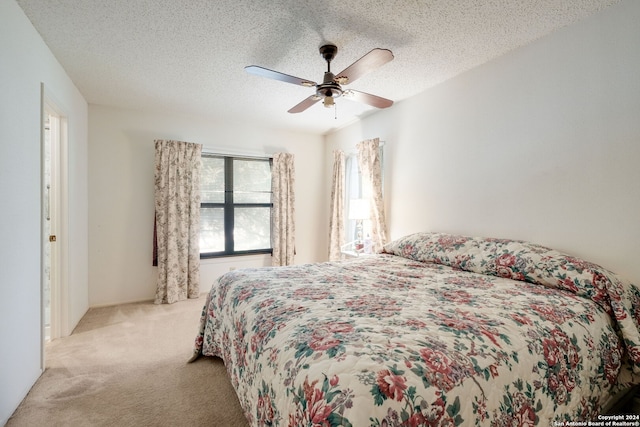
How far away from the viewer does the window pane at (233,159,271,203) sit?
4.25 m

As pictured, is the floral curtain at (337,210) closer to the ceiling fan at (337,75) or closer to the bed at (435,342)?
the ceiling fan at (337,75)

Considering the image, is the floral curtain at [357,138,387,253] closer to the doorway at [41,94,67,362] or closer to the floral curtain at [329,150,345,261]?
the floral curtain at [329,150,345,261]

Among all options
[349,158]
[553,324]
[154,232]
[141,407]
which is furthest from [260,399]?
[349,158]

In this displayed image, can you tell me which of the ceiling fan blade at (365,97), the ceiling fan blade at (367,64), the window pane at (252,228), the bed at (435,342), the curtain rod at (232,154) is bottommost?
the bed at (435,342)

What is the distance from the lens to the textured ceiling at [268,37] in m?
1.80

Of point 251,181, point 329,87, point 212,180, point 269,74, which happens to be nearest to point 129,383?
point 269,74

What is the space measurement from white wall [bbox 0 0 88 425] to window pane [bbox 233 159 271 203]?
2.17 meters

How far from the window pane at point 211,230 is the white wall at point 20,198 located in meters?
2.03

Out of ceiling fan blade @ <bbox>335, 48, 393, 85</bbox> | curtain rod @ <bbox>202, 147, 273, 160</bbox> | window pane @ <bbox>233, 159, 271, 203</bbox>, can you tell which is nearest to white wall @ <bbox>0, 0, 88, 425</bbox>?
curtain rod @ <bbox>202, 147, 273, 160</bbox>

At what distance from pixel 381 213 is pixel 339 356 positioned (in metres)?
2.72

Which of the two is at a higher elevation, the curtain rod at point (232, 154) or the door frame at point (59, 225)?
the curtain rod at point (232, 154)

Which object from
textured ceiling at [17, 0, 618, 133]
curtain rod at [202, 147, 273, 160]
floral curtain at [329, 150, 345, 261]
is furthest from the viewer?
floral curtain at [329, 150, 345, 261]

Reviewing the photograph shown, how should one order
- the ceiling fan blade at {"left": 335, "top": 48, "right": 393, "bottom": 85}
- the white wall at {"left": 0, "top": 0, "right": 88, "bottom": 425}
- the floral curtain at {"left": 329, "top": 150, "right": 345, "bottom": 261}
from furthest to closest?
the floral curtain at {"left": 329, "top": 150, "right": 345, "bottom": 261}, the ceiling fan blade at {"left": 335, "top": 48, "right": 393, "bottom": 85}, the white wall at {"left": 0, "top": 0, "right": 88, "bottom": 425}

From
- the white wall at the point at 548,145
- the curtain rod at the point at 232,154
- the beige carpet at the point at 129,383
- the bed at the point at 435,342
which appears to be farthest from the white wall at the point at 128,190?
the white wall at the point at 548,145
